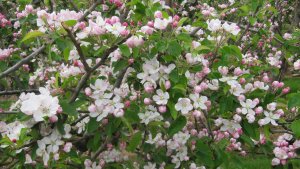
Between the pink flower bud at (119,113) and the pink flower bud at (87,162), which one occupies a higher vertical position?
the pink flower bud at (119,113)

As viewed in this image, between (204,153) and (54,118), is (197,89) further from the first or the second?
(54,118)

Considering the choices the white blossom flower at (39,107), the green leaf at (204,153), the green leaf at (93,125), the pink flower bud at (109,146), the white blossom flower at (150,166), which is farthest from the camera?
the white blossom flower at (150,166)

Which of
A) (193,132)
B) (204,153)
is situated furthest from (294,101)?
(193,132)

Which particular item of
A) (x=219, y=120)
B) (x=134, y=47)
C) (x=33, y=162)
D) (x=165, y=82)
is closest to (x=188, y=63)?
(x=165, y=82)

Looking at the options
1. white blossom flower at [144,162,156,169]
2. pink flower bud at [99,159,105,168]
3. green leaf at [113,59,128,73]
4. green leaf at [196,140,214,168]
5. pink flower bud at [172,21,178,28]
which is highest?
pink flower bud at [172,21,178,28]

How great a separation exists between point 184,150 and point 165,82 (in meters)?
0.73

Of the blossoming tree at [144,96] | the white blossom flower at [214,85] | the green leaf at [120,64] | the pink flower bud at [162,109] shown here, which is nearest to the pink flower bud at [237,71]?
the blossoming tree at [144,96]

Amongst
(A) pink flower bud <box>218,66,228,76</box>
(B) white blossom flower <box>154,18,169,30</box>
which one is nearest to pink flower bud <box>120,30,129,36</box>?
(B) white blossom flower <box>154,18,169,30</box>

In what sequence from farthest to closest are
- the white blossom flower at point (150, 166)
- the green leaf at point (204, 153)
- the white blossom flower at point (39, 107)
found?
the white blossom flower at point (150, 166), the green leaf at point (204, 153), the white blossom flower at point (39, 107)

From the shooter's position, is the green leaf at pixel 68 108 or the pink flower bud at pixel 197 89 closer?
the green leaf at pixel 68 108

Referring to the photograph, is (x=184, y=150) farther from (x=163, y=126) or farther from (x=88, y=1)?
(x=88, y=1)

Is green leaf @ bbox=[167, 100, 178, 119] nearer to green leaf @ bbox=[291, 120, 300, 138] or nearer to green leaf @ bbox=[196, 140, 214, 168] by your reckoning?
green leaf @ bbox=[196, 140, 214, 168]

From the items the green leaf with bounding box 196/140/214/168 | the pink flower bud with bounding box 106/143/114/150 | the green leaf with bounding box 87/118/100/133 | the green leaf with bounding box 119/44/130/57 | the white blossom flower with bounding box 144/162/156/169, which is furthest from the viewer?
the white blossom flower with bounding box 144/162/156/169

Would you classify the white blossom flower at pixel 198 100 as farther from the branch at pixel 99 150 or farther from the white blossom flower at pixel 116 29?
the branch at pixel 99 150
